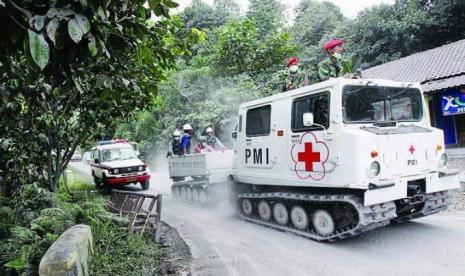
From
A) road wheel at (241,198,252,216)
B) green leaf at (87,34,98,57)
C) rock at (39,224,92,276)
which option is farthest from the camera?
road wheel at (241,198,252,216)

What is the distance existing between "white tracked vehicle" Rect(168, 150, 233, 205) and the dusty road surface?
1933mm

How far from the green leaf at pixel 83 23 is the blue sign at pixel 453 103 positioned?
13571 mm

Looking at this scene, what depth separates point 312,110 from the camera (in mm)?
6953

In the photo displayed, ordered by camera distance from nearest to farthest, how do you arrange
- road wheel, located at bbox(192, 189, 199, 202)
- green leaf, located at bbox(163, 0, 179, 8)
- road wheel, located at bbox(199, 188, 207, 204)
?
green leaf, located at bbox(163, 0, 179, 8) → road wheel, located at bbox(199, 188, 207, 204) → road wheel, located at bbox(192, 189, 199, 202)

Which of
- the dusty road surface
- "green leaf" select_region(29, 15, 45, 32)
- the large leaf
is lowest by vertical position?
the dusty road surface

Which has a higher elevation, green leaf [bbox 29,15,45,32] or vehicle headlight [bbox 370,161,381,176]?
green leaf [bbox 29,15,45,32]

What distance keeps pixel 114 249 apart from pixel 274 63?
10999 millimetres

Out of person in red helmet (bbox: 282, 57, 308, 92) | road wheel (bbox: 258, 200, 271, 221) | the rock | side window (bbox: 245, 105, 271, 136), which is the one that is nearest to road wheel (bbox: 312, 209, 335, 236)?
road wheel (bbox: 258, 200, 271, 221)

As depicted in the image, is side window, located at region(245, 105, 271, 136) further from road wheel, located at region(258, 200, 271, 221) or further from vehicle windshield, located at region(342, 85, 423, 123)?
vehicle windshield, located at region(342, 85, 423, 123)

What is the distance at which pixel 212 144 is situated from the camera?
41.9 ft

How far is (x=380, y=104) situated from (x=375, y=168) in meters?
1.41

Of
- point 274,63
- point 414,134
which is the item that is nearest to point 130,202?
point 414,134

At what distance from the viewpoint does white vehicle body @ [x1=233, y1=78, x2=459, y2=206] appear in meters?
6.00

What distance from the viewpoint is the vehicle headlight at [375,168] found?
596cm
